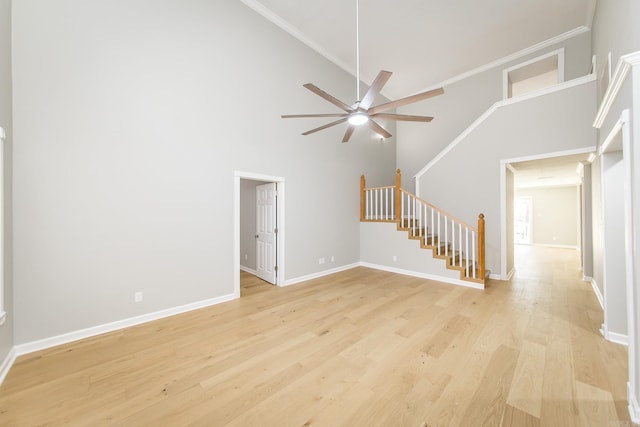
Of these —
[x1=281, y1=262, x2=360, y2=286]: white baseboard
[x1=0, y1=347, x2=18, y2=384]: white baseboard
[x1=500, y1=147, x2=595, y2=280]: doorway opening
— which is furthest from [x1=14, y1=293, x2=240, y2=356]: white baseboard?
[x1=500, y1=147, x2=595, y2=280]: doorway opening

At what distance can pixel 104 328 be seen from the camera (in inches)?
113

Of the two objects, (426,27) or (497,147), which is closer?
(426,27)

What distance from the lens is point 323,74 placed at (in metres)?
5.58

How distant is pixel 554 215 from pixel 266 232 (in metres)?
12.3

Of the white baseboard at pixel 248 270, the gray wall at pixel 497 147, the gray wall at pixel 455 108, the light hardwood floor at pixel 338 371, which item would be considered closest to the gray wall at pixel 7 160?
the light hardwood floor at pixel 338 371

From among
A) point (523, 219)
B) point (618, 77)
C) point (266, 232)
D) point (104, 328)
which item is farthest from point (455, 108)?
point (104, 328)

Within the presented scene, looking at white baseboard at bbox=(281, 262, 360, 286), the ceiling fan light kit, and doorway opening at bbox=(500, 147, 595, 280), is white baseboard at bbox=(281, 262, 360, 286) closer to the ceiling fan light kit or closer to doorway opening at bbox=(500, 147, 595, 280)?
the ceiling fan light kit

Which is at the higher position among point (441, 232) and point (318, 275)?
point (441, 232)

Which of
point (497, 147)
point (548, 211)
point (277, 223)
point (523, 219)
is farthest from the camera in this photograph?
point (523, 219)

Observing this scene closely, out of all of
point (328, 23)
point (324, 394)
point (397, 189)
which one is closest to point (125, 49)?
point (328, 23)

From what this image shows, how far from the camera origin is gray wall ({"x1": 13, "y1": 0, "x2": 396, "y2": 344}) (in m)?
2.53

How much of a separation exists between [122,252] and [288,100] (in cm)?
379

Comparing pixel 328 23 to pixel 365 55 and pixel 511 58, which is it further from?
pixel 511 58

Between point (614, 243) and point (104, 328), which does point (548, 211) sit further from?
point (104, 328)
